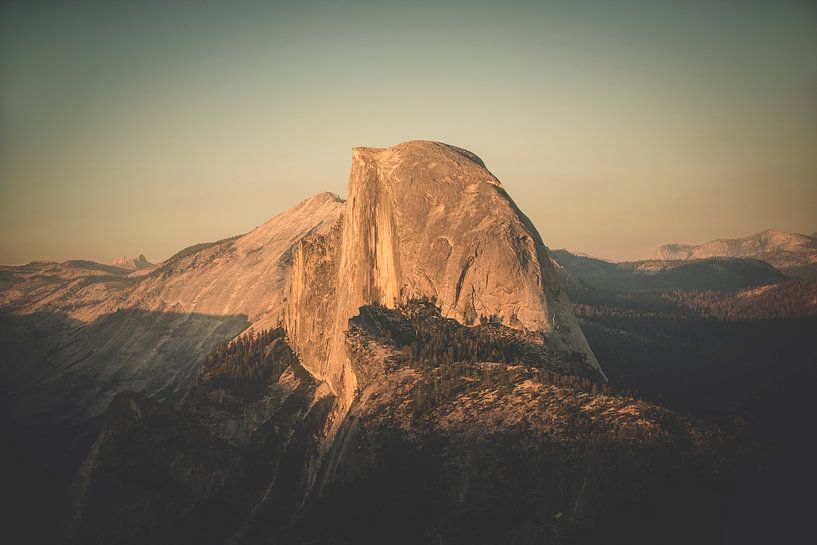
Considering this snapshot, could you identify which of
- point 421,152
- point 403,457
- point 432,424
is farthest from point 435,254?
point 403,457

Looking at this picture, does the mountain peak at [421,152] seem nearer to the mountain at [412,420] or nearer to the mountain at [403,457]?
the mountain at [412,420]

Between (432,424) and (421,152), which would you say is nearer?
(432,424)

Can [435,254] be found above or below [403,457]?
above

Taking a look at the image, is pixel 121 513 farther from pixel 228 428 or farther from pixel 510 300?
pixel 510 300

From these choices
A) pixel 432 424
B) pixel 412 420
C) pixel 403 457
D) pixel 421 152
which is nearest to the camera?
pixel 403 457

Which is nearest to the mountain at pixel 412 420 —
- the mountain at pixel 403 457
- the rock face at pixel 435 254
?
the mountain at pixel 403 457

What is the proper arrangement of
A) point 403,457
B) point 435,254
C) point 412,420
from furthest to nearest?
point 435,254 → point 412,420 → point 403,457

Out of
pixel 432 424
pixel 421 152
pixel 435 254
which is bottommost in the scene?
pixel 432 424

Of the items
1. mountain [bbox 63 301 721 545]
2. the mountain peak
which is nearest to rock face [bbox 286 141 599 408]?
the mountain peak

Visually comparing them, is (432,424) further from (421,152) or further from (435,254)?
(421,152)

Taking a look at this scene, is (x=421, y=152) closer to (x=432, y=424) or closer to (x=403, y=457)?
(x=432, y=424)
